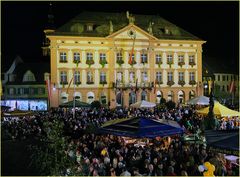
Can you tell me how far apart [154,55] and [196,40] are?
622 cm

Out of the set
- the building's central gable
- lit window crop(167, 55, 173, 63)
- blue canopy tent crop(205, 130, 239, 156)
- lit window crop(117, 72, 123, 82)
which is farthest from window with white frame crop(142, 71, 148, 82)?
blue canopy tent crop(205, 130, 239, 156)

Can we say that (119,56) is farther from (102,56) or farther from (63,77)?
(63,77)

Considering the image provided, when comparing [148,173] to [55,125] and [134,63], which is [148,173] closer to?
[55,125]

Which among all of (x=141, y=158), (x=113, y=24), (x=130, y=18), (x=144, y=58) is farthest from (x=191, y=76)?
(x=141, y=158)

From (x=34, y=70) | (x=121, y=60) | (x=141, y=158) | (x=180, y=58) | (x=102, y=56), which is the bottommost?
(x=141, y=158)

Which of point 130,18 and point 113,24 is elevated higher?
point 130,18

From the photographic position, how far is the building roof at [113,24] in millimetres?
50969

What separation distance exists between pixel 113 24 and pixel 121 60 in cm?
484

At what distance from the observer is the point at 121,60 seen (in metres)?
52.1

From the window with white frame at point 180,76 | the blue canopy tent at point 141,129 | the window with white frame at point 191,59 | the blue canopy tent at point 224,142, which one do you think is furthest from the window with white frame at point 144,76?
the blue canopy tent at point 224,142

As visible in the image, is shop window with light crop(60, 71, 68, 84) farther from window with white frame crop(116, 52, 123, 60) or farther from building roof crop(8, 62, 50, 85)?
window with white frame crop(116, 52, 123, 60)

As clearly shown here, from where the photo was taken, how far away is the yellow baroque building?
165 feet

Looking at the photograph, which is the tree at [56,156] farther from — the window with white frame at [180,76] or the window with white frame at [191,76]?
the window with white frame at [191,76]

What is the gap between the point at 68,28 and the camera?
50.8 meters
